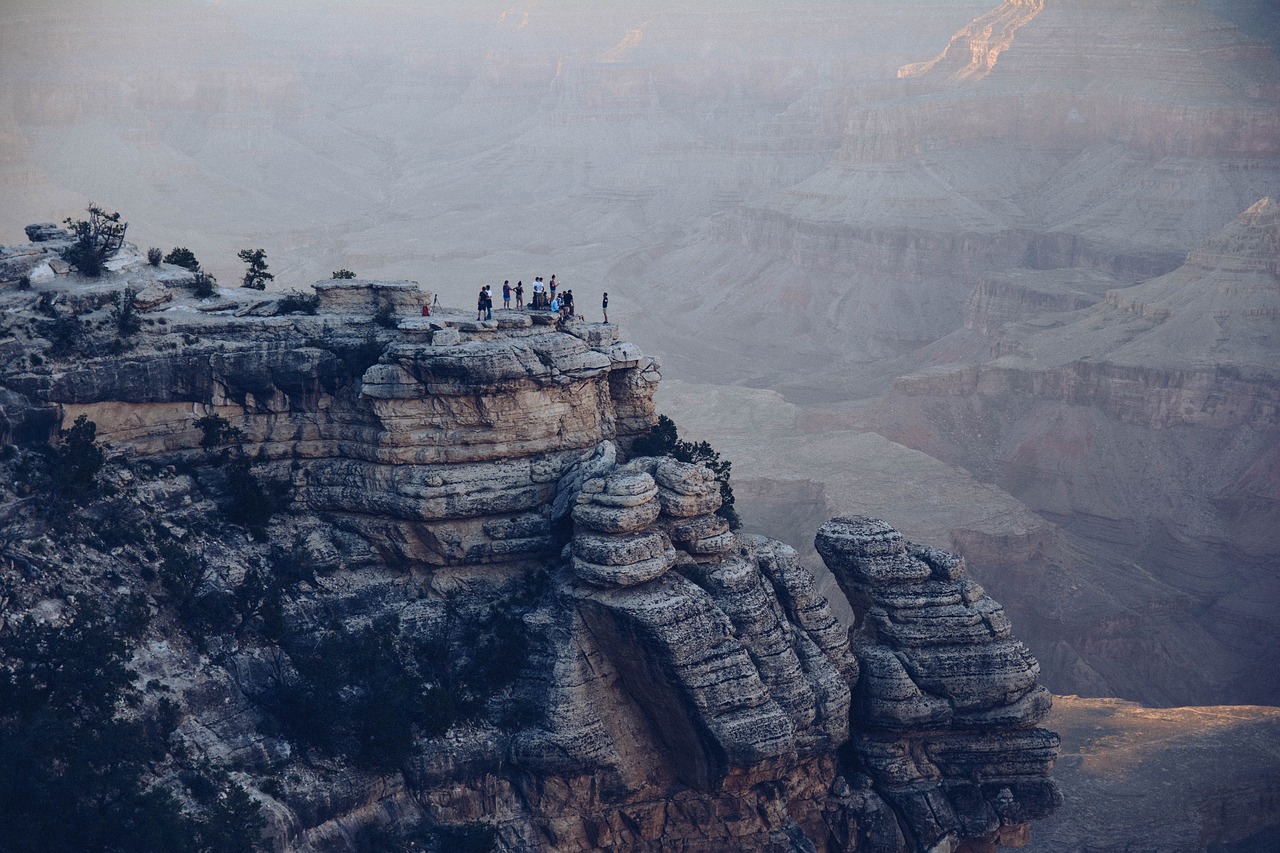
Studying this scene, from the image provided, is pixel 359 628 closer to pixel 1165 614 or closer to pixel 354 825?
pixel 354 825

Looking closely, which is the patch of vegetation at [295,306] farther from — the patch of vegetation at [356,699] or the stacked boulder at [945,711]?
the stacked boulder at [945,711]

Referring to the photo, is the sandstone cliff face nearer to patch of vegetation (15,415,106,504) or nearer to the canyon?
the canyon

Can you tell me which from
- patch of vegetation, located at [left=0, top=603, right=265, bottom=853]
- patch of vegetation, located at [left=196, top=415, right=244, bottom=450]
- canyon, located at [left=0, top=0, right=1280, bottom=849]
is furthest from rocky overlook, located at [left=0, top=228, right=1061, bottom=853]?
patch of vegetation, located at [left=0, top=603, right=265, bottom=853]

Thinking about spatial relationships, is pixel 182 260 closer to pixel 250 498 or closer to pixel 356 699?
pixel 250 498

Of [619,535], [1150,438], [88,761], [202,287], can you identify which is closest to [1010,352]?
[1150,438]

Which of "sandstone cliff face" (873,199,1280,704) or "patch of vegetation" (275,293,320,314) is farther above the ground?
"patch of vegetation" (275,293,320,314)

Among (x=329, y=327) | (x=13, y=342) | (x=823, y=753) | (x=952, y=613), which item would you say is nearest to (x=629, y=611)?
(x=823, y=753)

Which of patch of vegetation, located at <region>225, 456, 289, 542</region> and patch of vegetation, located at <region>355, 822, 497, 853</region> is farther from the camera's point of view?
patch of vegetation, located at <region>225, 456, 289, 542</region>

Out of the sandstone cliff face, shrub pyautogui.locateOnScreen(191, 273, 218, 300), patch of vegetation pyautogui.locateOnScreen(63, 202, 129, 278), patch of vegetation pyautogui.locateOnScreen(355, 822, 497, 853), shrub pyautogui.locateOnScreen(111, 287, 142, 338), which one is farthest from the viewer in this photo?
the sandstone cliff face
